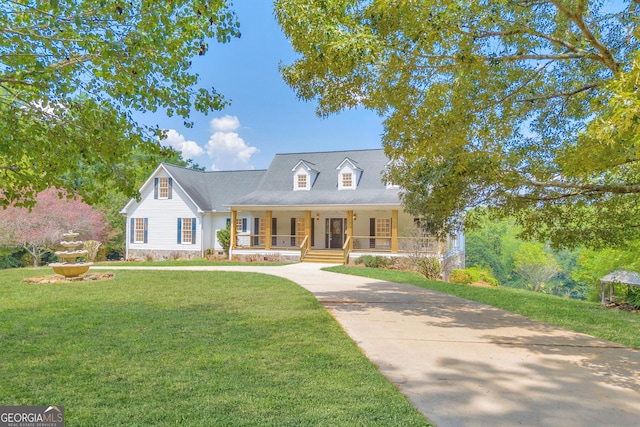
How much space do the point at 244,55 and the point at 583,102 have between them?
33.4 ft

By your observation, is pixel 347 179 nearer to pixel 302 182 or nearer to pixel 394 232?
pixel 302 182

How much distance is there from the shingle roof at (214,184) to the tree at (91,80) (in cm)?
2012

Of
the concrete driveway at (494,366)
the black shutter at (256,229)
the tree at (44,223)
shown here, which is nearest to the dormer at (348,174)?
the black shutter at (256,229)

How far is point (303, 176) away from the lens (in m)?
24.5

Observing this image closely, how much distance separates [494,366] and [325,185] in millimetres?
19515

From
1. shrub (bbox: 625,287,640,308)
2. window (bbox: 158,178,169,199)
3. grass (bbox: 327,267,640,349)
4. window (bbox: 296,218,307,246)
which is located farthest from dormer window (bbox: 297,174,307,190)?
shrub (bbox: 625,287,640,308)

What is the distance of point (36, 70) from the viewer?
13.9ft

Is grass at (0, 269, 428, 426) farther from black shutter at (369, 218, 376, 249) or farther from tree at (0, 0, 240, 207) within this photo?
black shutter at (369, 218, 376, 249)

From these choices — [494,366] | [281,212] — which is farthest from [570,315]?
[281,212]

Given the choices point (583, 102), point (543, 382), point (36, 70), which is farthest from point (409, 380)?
point (583, 102)

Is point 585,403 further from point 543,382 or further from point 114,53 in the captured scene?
point 114,53

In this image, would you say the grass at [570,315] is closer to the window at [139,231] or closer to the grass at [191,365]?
the grass at [191,365]

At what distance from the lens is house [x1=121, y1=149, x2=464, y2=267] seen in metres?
22.3

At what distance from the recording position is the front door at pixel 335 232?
24.2m
